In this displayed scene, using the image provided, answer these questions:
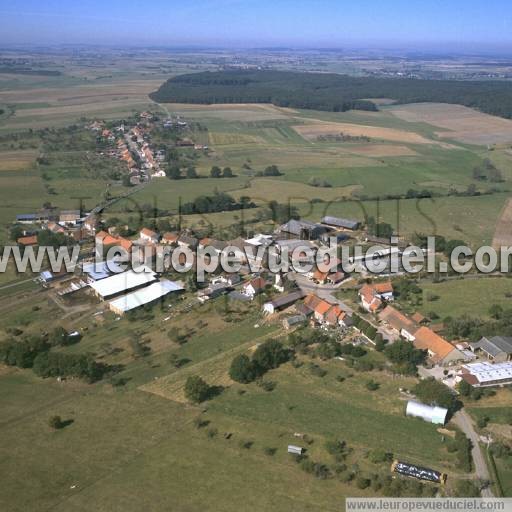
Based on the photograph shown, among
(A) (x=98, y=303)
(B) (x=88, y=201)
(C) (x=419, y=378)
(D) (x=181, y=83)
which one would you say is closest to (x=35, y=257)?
(A) (x=98, y=303)

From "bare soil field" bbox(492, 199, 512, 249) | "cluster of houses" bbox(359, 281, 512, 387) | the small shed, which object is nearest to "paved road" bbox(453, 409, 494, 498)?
"cluster of houses" bbox(359, 281, 512, 387)

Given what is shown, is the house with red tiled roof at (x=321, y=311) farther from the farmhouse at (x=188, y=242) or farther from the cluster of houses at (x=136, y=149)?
the cluster of houses at (x=136, y=149)

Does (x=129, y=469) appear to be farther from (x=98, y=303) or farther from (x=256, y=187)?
(x=256, y=187)

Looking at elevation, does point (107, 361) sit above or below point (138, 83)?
below

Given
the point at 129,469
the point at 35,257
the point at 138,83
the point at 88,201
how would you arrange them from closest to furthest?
1. the point at 129,469
2. the point at 35,257
3. the point at 88,201
4. the point at 138,83

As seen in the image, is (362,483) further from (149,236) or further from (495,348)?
(149,236)

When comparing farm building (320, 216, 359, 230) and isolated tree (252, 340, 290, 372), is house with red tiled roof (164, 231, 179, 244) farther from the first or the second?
isolated tree (252, 340, 290, 372)
